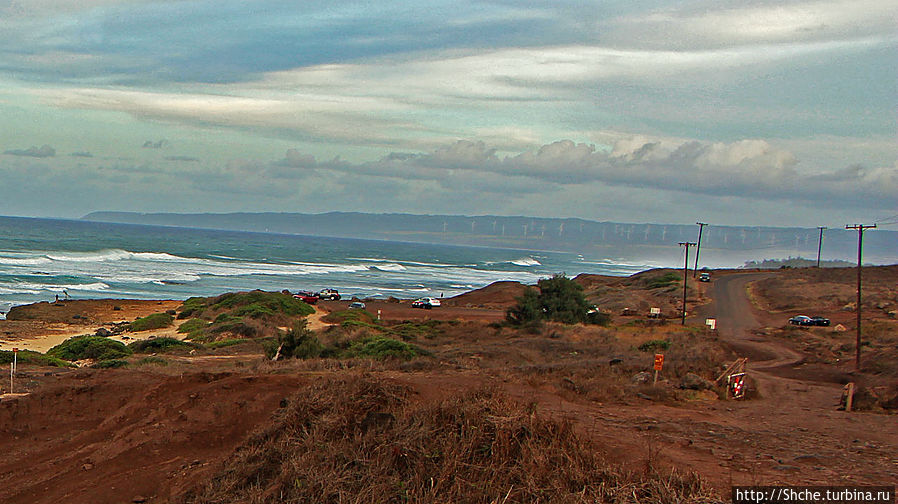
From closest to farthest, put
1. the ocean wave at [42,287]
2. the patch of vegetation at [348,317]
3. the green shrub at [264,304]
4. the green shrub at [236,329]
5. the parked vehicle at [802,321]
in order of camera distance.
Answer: the green shrub at [236,329]
the parked vehicle at [802,321]
the patch of vegetation at [348,317]
the green shrub at [264,304]
the ocean wave at [42,287]

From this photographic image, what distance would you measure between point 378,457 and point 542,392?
889 centimetres

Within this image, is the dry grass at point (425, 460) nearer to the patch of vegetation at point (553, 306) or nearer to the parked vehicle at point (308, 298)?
the patch of vegetation at point (553, 306)

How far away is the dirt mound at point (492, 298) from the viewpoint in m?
74.2

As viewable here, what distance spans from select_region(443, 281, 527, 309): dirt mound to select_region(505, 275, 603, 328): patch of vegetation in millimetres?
19716

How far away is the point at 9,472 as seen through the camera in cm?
1105

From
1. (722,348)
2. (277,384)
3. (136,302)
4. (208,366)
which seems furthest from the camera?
(136,302)

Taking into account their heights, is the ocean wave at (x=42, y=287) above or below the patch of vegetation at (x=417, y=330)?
below

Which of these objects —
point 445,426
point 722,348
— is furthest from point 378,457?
point 722,348

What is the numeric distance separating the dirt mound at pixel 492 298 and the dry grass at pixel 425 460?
63032mm

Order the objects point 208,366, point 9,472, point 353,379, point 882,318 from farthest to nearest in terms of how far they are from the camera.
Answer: point 882,318 < point 208,366 < point 9,472 < point 353,379

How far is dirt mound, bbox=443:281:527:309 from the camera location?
74.2 metres

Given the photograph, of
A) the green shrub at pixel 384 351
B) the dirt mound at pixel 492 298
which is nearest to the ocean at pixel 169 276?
the dirt mound at pixel 492 298

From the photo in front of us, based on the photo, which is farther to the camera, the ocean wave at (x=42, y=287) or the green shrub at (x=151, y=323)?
the ocean wave at (x=42, y=287)

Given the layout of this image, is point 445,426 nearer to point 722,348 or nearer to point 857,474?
point 857,474
